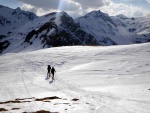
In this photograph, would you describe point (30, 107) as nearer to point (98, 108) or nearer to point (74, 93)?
point (98, 108)

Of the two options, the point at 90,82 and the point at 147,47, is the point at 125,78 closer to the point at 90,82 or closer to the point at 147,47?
the point at 90,82

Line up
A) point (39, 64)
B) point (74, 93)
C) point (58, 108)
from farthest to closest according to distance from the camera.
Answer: point (39, 64) < point (74, 93) < point (58, 108)

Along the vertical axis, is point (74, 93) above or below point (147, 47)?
below

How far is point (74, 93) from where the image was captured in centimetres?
2583

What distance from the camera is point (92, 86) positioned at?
29.7 metres

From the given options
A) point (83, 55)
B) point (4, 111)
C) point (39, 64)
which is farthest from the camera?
point (83, 55)

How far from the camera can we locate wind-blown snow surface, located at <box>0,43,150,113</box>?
770 inches

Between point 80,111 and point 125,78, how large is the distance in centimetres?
1738

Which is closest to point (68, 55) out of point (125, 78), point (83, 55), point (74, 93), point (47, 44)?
point (83, 55)

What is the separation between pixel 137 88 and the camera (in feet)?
87.5

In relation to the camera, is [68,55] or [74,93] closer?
[74,93]

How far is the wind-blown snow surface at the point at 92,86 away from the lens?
1955cm

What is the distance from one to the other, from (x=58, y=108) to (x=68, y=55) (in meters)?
40.9

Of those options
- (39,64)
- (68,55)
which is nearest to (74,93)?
(39,64)
